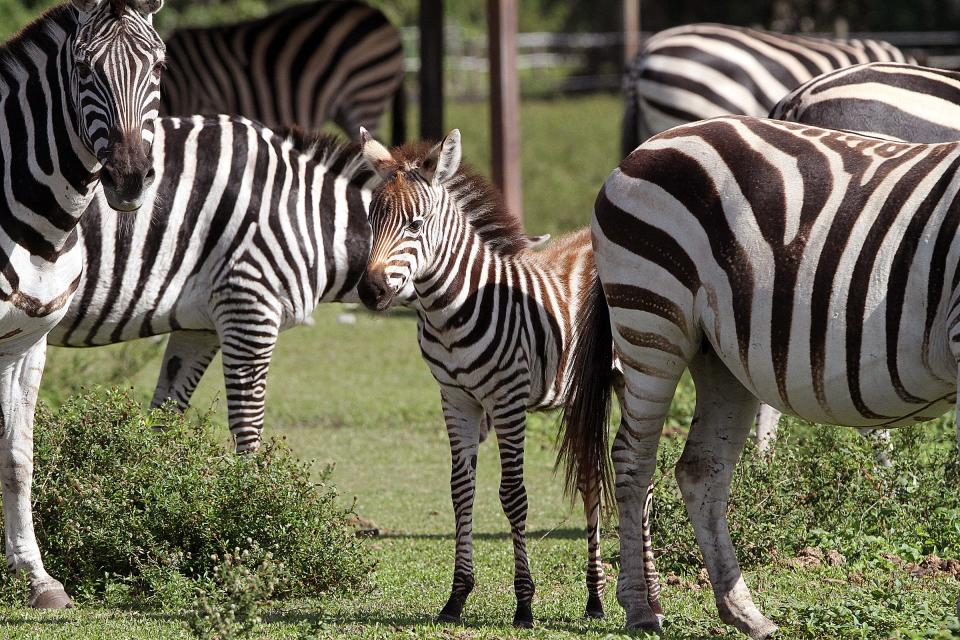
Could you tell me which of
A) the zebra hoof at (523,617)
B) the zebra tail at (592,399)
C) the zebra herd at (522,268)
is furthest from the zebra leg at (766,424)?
the zebra hoof at (523,617)

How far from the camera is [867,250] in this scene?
447 cm

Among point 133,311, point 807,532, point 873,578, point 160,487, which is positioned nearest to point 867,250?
point 873,578

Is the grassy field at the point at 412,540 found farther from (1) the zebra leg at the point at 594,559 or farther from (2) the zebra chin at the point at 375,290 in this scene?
(2) the zebra chin at the point at 375,290

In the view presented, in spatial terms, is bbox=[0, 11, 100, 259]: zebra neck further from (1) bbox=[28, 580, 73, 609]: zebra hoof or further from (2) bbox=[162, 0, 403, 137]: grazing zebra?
(2) bbox=[162, 0, 403, 137]: grazing zebra

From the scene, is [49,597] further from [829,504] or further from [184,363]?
[829,504]

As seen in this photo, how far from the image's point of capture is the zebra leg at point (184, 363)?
7276 millimetres

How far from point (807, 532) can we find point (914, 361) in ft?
7.49

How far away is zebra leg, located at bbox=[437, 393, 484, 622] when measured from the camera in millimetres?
5438

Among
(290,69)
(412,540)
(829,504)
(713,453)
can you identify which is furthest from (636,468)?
(290,69)

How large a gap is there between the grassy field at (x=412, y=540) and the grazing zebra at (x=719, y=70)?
8.83 feet

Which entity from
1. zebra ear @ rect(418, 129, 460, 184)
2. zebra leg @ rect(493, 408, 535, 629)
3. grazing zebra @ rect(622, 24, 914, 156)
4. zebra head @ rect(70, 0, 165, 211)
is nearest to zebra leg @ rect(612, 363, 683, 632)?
zebra leg @ rect(493, 408, 535, 629)

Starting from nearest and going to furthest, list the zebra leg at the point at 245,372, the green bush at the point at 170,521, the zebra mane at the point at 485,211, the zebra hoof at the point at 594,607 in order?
the zebra hoof at the point at 594,607, the green bush at the point at 170,521, the zebra mane at the point at 485,211, the zebra leg at the point at 245,372

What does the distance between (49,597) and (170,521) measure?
61 cm

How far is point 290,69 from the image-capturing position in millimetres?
14047
